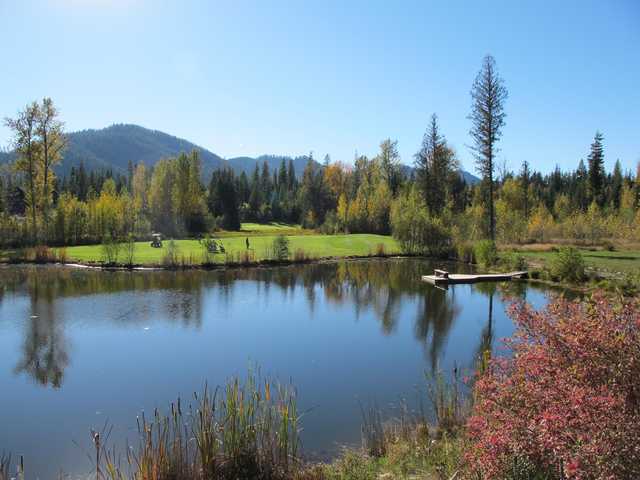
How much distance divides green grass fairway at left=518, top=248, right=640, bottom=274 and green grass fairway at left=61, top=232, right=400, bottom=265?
10.8m

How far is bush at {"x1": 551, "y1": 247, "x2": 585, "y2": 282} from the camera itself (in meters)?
22.4

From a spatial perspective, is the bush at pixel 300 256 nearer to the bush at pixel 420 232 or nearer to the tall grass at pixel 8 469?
the bush at pixel 420 232

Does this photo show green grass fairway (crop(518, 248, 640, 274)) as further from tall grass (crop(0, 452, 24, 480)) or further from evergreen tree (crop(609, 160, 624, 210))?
evergreen tree (crop(609, 160, 624, 210))

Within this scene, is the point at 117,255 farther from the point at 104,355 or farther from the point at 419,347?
the point at 419,347

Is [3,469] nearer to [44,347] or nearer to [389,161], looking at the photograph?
[44,347]

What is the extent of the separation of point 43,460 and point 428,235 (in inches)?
1289

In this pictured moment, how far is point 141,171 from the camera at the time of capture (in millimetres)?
61250

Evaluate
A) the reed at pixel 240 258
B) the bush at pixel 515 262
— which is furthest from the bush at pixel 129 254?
the bush at pixel 515 262

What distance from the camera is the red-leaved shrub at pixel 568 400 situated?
11.4ft

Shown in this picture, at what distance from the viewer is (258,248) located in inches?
1417

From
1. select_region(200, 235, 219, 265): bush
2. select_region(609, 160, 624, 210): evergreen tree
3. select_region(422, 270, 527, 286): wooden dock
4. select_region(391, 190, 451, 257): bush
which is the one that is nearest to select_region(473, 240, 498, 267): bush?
select_region(422, 270, 527, 286): wooden dock

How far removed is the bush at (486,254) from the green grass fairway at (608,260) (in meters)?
2.37

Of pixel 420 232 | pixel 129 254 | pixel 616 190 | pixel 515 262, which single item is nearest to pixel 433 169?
pixel 420 232

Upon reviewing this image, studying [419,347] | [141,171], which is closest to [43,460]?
[419,347]
